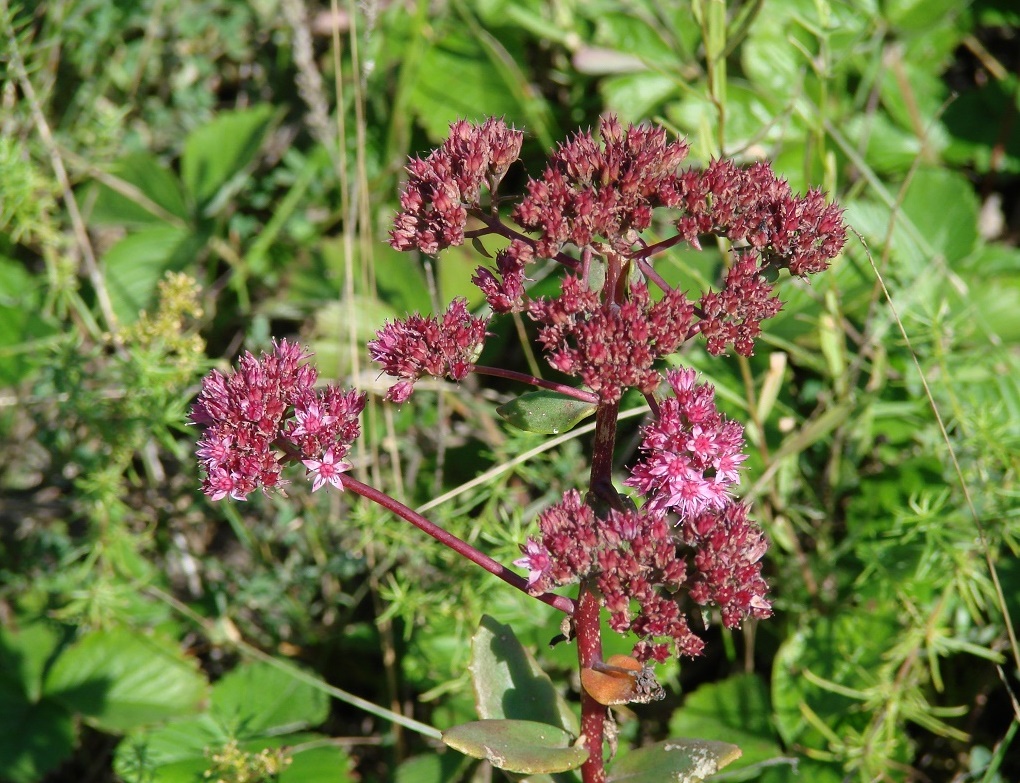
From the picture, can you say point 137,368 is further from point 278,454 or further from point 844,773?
point 844,773

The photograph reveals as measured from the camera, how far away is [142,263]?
455cm

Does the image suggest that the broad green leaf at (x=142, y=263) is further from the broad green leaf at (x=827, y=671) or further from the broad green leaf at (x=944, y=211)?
the broad green leaf at (x=944, y=211)

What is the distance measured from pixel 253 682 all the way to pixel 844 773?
216 centimetres

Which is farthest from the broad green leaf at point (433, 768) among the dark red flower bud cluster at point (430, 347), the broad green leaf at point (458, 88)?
the broad green leaf at point (458, 88)

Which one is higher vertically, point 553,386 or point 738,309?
point 738,309

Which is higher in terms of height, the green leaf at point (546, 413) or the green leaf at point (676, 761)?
the green leaf at point (546, 413)

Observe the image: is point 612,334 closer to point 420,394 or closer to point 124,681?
point 420,394

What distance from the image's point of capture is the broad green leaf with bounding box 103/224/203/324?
14.4 feet

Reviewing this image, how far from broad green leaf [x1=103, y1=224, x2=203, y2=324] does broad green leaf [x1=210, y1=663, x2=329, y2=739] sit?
5.62ft

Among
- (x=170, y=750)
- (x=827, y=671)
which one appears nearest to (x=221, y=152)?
(x=170, y=750)

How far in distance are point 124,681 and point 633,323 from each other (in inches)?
104

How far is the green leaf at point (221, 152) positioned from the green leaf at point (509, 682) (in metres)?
2.92

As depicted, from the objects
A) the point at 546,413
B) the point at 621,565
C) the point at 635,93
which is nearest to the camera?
the point at 621,565

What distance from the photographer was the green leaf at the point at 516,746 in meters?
2.12
